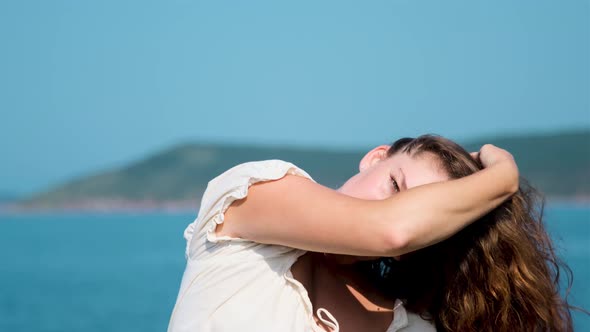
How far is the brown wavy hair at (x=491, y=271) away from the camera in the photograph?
1.82 m

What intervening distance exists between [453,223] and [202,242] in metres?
0.50

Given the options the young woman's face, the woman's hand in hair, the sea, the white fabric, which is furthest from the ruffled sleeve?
the sea

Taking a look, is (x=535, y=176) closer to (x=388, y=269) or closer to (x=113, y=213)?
(x=113, y=213)

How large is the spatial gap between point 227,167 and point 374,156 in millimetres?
108224

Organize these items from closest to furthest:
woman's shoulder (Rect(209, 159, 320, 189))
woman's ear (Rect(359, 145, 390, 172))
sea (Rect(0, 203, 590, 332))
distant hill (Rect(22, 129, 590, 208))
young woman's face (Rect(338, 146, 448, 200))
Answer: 1. woman's shoulder (Rect(209, 159, 320, 189))
2. young woman's face (Rect(338, 146, 448, 200))
3. woman's ear (Rect(359, 145, 390, 172))
4. sea (Rect(0, 203, 590, 332))
5. distant hill (Rect(22, 129, 590, 208))

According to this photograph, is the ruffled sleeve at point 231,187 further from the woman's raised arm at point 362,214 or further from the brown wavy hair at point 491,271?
the brown wavy hair at point 491,271

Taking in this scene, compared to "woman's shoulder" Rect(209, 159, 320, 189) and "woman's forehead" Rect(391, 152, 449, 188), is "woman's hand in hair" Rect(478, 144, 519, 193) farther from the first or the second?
"woman's shoulder" Rect(209, 159, 320, 189)

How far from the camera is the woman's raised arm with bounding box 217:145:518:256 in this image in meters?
1.54

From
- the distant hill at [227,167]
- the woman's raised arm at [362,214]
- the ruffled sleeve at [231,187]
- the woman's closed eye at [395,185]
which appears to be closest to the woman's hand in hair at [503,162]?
the woman's raised arm at [362,214]

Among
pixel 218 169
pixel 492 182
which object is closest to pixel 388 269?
pixel 492 182

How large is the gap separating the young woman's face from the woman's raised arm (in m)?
0.14

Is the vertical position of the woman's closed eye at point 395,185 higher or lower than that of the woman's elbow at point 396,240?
higher

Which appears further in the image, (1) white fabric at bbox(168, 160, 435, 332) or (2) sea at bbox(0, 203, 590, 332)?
(2) sea at bbox(0, 203, 590, 332)

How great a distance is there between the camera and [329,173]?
9612cm
